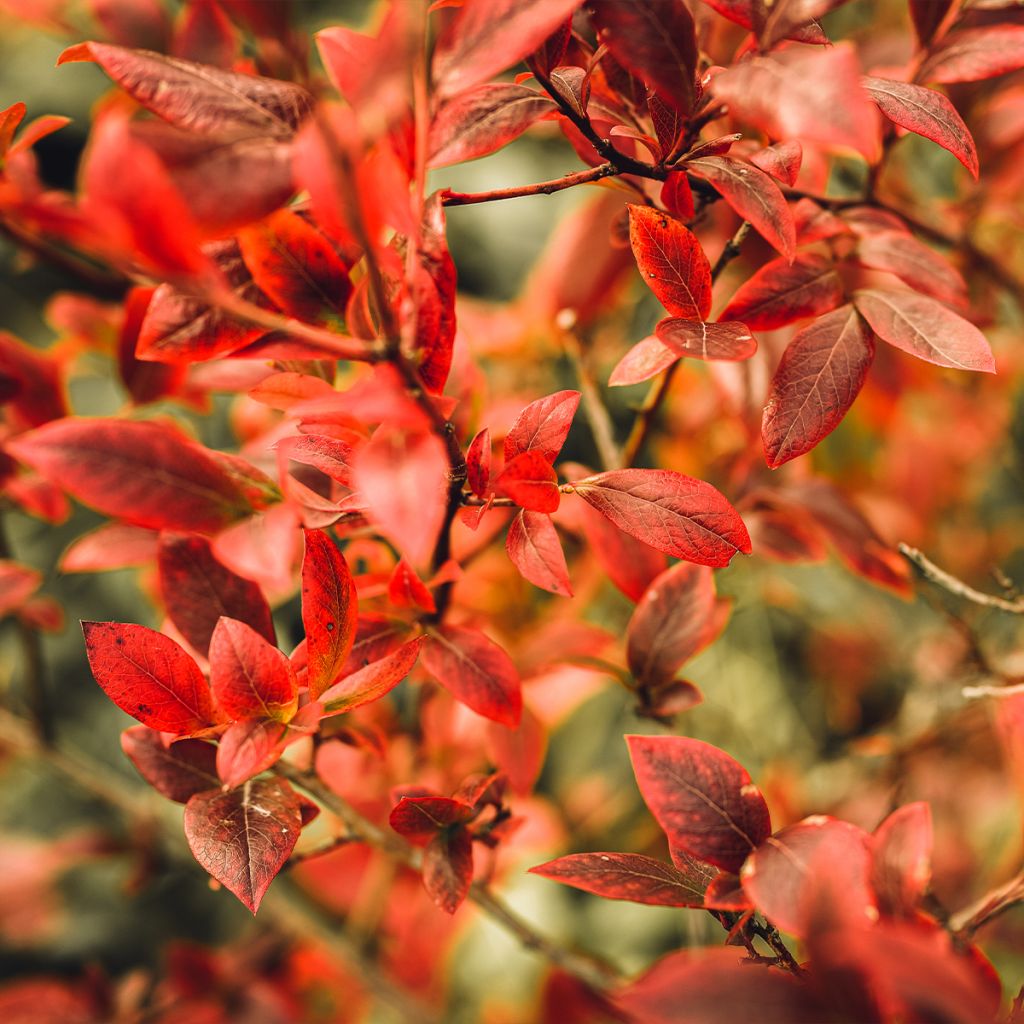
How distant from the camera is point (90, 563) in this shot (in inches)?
25.0

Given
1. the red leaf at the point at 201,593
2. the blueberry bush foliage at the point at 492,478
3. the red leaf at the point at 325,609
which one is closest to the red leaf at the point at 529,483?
the blueberry bush foliage at the point at 492,478

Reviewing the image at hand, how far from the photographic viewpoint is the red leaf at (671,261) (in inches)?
18.7

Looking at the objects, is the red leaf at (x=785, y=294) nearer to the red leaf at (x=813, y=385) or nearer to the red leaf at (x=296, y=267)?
the red leaf at (x=813, y=385)

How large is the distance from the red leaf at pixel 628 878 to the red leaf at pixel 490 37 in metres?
0.42

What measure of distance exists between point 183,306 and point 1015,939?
41.8 inches

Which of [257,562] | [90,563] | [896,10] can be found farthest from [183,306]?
[896,10]

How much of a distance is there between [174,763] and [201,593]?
11 centimetres

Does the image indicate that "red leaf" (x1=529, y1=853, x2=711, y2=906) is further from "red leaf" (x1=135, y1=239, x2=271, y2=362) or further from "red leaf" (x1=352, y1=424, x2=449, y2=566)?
"red leaf" (x1=135, y1=239, x2=271, y2=362)

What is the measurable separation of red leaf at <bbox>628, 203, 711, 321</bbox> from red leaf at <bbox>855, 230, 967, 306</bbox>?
17cm

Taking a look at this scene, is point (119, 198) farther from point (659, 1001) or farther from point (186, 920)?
point (186, 920)

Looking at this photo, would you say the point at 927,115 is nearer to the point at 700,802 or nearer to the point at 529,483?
the point at 529,483

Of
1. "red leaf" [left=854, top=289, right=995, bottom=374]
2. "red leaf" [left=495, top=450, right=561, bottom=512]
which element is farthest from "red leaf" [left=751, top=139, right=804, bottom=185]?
"red leaf" [left=495, top=450, right=561, bottom=512]

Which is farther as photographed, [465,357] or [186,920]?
[186,920]

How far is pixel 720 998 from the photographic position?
35 cm
